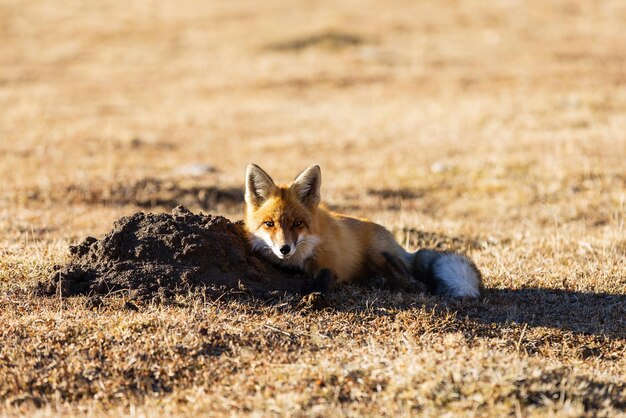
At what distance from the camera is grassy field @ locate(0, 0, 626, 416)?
216 inches

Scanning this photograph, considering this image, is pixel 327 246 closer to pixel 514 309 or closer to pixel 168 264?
pixel 168 264

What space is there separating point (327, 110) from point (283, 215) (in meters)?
19.5

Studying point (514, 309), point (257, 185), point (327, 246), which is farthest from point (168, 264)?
point (514, 309)

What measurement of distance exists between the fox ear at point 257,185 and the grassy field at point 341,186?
1089mm

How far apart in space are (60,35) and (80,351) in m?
37.6

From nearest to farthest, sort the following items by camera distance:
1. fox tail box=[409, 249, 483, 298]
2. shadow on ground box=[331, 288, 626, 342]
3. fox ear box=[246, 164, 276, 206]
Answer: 1. shadow on ground box=[331, 288, 626, 342]
2. fox ear box=[246, 164, 276, 206]
3. fox tail box=[409, 249, 483, 298]

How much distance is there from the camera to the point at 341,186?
619 inches

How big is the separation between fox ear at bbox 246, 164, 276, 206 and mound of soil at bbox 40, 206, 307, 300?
447mm

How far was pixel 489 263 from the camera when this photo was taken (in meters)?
9.17

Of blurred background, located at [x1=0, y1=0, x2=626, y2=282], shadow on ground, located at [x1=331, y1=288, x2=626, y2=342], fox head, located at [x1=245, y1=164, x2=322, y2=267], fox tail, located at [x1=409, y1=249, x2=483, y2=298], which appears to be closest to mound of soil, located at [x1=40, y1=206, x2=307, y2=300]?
fox head, located at [x1=245, y1=164, x2=322, y2=267]

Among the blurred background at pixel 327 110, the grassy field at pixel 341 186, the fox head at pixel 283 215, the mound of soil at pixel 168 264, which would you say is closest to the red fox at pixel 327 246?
the fox head at pixel 283 215

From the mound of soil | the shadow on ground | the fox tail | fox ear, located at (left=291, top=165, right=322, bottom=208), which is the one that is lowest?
the shadow on ground

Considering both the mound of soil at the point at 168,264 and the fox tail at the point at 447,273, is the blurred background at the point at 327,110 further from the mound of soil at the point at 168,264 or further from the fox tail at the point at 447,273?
the fox tail at the point at 447,273

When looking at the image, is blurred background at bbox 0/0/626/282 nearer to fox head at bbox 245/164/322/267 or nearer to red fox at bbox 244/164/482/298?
red fox at bbox 244/164/482/298
